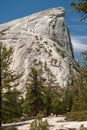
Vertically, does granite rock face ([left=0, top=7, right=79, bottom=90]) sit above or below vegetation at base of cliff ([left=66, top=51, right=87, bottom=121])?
above

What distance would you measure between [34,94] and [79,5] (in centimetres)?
3363

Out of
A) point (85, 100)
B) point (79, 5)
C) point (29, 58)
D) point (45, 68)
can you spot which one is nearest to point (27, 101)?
point (85, 100)

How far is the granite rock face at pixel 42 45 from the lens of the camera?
13600 cm

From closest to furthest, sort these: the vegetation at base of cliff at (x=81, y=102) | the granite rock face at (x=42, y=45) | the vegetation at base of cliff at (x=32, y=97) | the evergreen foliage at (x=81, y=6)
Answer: the evergreen foliage at (x=81, y=6)
the vegetation at base of cliff at (x=81, y=102)
the vegetation at base of cliff at (x=32, y=97)
the granite rock face at (x=42, y=45)

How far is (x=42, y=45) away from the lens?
151 meters

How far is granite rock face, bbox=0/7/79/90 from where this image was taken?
5354 inches

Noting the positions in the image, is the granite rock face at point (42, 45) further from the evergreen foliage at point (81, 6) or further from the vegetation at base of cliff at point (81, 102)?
the evergreen foliage at point (81, 6)

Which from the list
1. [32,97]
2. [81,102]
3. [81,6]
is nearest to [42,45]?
[81,102]

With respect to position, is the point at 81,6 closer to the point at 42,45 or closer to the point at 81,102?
the point at 81,102

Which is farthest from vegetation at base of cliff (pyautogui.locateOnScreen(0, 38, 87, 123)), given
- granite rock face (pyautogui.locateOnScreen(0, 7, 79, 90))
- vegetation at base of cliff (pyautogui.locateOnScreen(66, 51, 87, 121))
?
granite rock face (pyautogui.locateOnScreen(0, 7, 79, 90))

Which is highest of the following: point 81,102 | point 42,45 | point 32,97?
point 42,45

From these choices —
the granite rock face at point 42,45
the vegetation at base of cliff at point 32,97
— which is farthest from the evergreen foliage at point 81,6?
the granite rock face at point 42,45

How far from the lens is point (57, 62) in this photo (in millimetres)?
137750

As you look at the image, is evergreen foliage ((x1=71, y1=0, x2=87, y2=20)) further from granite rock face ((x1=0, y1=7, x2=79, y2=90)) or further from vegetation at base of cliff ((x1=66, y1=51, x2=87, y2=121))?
granite rock face ((x1=0, y1=7, x2=79, y2=90))
